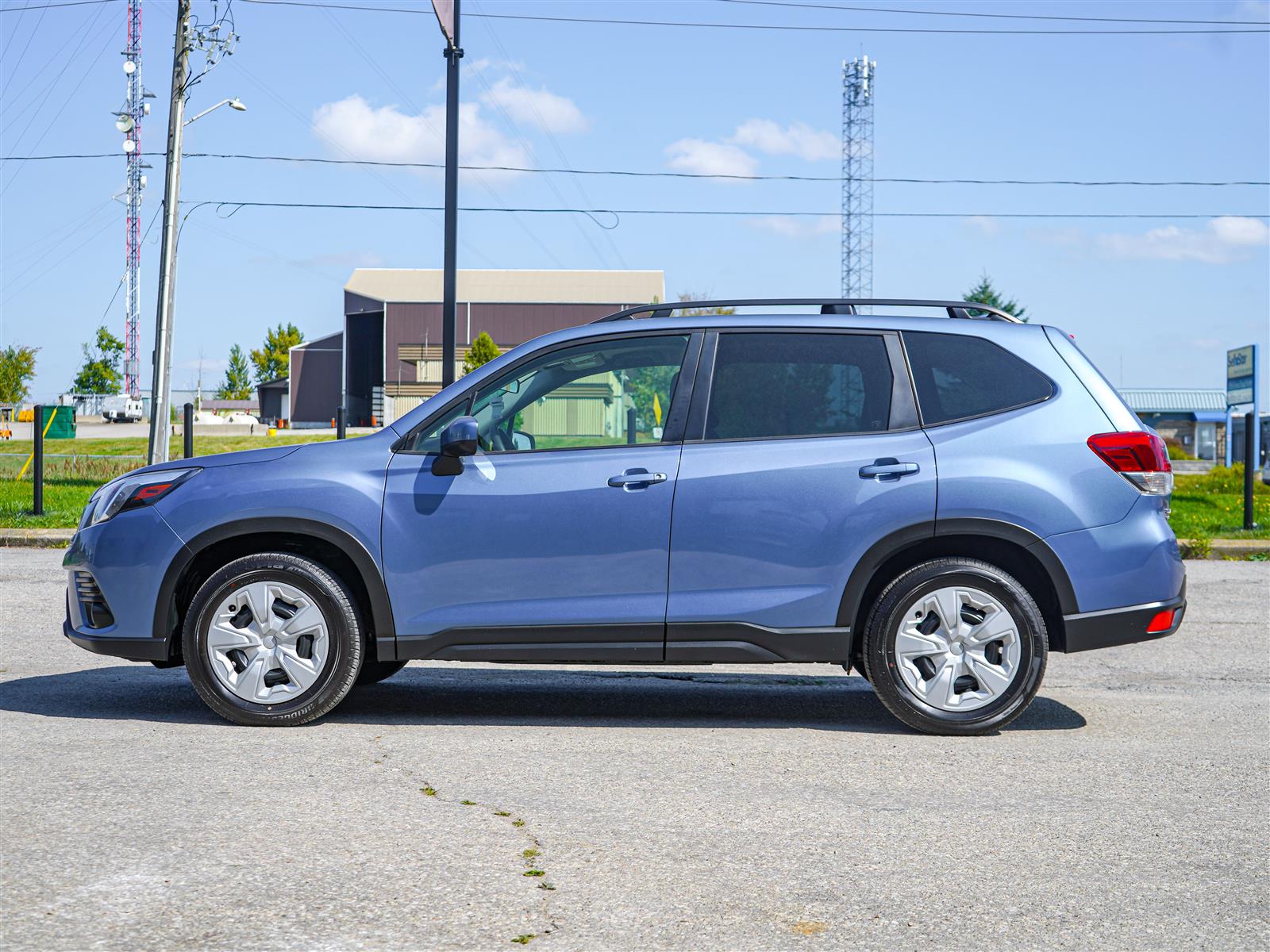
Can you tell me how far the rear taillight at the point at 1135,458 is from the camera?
18.2 ft

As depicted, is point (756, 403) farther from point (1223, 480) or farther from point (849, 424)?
point (1223, 480)

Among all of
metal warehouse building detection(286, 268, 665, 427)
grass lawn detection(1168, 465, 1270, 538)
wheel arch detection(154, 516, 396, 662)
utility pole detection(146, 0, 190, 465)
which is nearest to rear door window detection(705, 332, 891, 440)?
wheel arch detection(154, 516, 396, 662)

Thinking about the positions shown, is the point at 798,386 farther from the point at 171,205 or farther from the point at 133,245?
the point at 133,245

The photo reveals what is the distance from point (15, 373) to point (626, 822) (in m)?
83.0

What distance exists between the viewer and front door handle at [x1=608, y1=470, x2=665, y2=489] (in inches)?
219

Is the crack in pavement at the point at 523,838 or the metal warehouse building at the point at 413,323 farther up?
the metal warehouse building at the point at 413,323

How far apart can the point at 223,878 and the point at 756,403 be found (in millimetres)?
3057

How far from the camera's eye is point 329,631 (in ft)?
18.4

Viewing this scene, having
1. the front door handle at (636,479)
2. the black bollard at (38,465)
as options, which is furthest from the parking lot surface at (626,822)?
the black bollard at (38,465)

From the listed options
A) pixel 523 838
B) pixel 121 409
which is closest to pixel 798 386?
pixel 523 838

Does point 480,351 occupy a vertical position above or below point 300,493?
above

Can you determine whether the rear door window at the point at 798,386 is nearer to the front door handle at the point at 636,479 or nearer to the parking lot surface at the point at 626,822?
the front door handle at the point at 636,479

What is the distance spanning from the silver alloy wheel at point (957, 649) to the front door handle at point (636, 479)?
3.98 ft

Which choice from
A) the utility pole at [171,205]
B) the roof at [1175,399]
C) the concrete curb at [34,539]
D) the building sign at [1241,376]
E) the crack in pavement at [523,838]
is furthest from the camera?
the roof at [1175,399]
